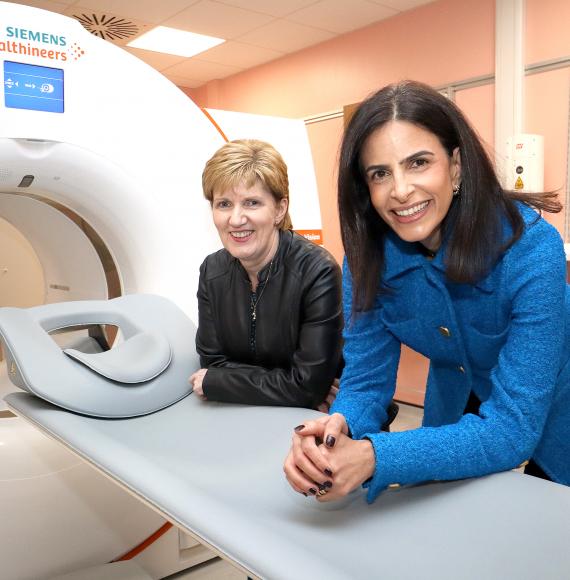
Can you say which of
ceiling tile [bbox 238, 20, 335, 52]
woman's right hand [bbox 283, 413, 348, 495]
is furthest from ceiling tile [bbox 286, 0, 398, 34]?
woman's right hand [bbox 283, 413, 348, 495]

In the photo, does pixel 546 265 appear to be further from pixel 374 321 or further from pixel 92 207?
pixel 92 207

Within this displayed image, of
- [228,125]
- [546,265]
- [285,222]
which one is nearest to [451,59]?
[228,125]

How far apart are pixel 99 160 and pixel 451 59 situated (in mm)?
2707

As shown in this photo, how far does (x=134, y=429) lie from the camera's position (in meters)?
1.18

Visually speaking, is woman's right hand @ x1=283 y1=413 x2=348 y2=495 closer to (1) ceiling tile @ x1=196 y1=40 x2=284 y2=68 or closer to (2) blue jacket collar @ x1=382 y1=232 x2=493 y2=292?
(2) blue jacket collar @ x1=382 y1=232 x2=493 y2=292

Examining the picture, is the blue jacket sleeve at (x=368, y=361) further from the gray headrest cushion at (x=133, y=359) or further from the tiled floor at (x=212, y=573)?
the tiled floor at (x=212, y=573)

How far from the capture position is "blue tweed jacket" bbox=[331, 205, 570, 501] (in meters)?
0.82

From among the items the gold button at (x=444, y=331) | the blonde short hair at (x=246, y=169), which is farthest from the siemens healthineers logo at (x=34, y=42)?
the gold button at (x=444, y=331)

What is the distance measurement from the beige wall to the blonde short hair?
3.55 ft

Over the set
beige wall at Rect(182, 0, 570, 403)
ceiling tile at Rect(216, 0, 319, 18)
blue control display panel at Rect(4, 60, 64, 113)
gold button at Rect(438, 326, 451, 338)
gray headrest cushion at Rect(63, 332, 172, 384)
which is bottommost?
gray headrest cushion at Rect(63, 332, 172, 384)

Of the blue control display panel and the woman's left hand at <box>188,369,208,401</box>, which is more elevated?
the blue control display panel

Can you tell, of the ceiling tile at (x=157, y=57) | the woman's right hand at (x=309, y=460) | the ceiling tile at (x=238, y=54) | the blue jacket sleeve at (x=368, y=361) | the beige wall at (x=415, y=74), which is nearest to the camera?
the woman's right hand at (x=309, y=460)

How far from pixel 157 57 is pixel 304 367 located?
13.8 feet

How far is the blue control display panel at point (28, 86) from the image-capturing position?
147cm
